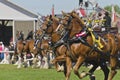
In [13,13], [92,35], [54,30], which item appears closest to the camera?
[92,35]

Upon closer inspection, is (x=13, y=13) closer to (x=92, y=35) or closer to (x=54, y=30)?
(x=54, y=30)

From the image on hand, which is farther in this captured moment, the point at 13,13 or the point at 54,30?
the point at 13,13

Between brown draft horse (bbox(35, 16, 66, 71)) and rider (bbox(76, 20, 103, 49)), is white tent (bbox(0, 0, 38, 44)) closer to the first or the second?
brown draft horse (bbox(35, 16, 66, 71))

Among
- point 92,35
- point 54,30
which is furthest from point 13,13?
point 92,35

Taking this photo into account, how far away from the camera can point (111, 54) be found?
16.7 metres

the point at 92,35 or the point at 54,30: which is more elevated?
the point at 92,35

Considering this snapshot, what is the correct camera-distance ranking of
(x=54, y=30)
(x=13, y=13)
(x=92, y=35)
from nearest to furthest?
(x=92, y=35), (x=54, y=30), (x=13, y=13)

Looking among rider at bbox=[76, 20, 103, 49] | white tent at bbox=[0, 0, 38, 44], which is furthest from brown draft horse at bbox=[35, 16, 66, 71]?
white tent at bbox=[0, 0, 38, 44]

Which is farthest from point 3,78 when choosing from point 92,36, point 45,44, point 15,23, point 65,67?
point 15,23

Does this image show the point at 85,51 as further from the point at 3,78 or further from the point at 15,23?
the point at 15,23

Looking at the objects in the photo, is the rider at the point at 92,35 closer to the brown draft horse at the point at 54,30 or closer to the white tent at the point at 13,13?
the brown draft horse at the point at 54,30

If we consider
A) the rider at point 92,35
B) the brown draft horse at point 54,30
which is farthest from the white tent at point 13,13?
the rider at point 92,35

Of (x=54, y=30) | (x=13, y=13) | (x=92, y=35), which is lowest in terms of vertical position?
(x=13, y=13)

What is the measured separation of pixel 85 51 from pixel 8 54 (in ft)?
61.5
